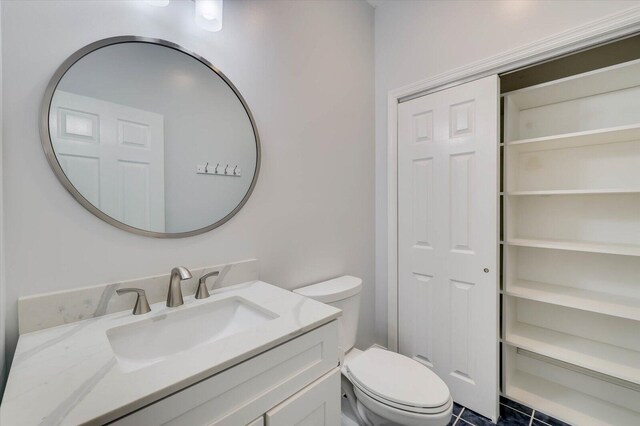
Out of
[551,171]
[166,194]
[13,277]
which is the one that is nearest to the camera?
[13,277]

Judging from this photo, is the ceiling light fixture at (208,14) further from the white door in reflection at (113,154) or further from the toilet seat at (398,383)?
the toilet seat at (398,383)

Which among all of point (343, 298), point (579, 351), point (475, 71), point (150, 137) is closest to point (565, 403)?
point (579, 351)

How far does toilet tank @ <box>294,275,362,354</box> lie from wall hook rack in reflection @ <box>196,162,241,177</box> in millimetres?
676

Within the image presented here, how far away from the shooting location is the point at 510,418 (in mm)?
1523

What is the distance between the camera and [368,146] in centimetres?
195

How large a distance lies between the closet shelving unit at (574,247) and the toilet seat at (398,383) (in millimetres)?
761

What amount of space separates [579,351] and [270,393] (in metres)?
1.77

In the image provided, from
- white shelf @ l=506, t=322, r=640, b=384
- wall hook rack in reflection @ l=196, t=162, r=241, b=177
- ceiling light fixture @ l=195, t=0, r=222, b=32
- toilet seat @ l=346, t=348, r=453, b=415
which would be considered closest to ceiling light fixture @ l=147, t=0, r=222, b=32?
ceiling light fixture @ l=195, t=0, r=222, b=32

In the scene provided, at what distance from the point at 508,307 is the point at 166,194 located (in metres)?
1.96

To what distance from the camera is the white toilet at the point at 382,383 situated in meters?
1.06

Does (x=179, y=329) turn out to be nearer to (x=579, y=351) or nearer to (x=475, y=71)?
(x=475, y=71)

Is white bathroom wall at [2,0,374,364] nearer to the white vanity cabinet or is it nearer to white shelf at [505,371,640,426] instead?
the white vanity cabinet

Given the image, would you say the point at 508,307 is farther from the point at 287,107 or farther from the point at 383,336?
the point at 287,107

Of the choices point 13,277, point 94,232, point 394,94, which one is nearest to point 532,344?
point 394,94
